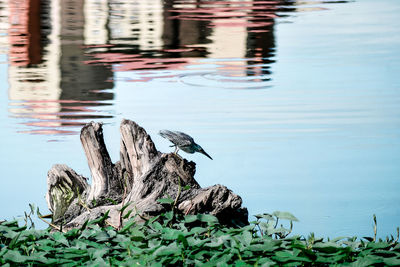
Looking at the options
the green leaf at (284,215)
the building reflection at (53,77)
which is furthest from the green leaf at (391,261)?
the building reflection at (53,77)

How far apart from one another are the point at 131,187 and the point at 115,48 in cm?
395

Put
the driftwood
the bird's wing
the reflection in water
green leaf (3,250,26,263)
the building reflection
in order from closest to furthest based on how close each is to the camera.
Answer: green leaf (3,250,26,263), the driftwood, the bird's wing, the building reflection, the reflection in water

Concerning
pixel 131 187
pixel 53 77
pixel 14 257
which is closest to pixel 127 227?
pixel 14 257

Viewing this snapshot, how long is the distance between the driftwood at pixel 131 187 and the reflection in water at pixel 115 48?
4.42 feet

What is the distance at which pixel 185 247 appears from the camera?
94.7 inches

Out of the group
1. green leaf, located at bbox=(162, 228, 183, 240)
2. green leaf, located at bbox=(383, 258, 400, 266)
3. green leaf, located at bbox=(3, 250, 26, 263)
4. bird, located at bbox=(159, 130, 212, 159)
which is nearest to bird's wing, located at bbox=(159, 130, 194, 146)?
bird, located at bbox=(159, 130, 212, 159)

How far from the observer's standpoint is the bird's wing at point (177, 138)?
3.33m

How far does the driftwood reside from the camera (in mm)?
3018

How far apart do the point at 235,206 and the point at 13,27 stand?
20.4 feet

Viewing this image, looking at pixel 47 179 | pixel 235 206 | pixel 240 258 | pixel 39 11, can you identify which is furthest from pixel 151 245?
pixel 39 11

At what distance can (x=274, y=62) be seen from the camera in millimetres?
6805

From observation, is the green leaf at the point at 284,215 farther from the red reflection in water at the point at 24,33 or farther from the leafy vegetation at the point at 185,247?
the red reflection in water at the point at 24,33

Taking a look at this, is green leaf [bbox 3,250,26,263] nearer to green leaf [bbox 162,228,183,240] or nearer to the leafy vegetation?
the leafy vegetation

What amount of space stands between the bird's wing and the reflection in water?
1.82 meters
